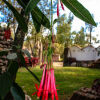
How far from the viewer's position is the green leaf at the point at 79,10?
1.06ft

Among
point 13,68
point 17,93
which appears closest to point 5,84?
point 17,93

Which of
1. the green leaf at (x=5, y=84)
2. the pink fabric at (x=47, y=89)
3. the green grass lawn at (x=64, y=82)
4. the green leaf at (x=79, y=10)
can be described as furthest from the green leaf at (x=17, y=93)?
the green grass lawn at (x=64, y=82)

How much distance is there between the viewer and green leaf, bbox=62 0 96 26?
1.06 ft

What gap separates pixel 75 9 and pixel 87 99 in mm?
1399

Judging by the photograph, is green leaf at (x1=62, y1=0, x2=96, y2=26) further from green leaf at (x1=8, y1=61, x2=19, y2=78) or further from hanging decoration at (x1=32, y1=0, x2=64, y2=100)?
green leaf at (x1=8, y1=61, x2=19, y2=78)

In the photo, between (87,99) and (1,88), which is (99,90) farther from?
(1,88)

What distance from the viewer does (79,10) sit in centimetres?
33

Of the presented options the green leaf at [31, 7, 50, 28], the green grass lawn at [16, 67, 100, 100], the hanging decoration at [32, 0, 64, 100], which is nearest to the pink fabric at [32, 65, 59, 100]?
the hanging decoration at [32, 0, 64, 100]

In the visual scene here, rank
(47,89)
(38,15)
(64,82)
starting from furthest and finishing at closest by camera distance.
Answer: (64,82) < (38,15) < (47,89)

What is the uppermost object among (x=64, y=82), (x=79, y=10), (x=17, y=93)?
(x=79, y=10)

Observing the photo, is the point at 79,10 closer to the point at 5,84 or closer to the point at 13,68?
the point at 5,84

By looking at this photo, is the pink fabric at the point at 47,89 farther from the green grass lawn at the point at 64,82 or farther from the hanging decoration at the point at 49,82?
the green grass lawn at the point at 64,82

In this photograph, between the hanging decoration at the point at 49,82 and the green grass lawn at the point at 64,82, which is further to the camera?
the green grass lawn at the point at 64,82

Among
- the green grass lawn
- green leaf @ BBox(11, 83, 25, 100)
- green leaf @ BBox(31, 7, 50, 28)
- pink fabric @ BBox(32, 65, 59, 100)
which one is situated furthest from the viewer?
the green grass lawn
